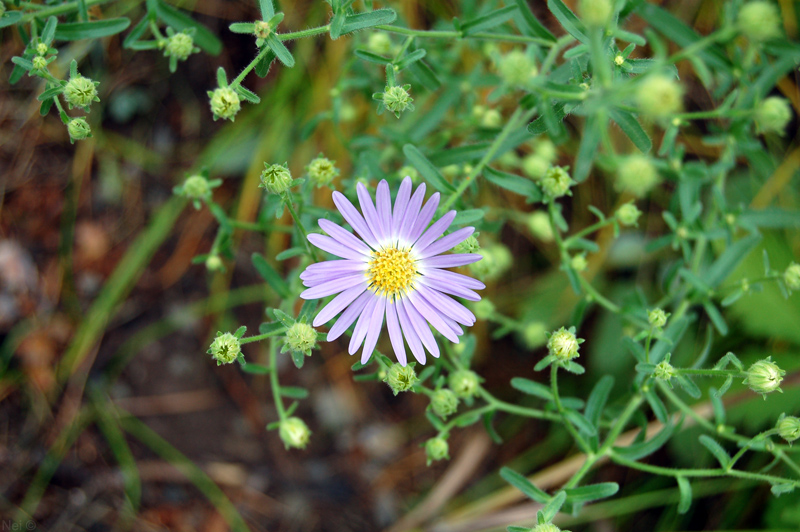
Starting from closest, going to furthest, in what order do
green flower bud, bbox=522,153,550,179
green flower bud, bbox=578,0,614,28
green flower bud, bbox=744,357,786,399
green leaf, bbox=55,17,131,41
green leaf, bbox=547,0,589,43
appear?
green flower bud, bbox=578,0,614,28, green flower bud, bbox=744,357,786,399, green leaf, bbox=547,0,589,43, green leaf, bbox=55,17,131,41, green flower bud, bbox=522,153,550,179

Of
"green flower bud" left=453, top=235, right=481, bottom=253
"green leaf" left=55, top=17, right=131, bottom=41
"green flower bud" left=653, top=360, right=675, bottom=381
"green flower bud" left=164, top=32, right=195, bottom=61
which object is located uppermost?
"green leaf" left=55, top=17, right=131, bottom=41

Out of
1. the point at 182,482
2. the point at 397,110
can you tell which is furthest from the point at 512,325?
the point at 182,482

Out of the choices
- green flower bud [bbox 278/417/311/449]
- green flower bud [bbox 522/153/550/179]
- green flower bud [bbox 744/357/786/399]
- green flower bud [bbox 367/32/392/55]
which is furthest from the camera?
green flower bud [bbox 522/153/550/179]

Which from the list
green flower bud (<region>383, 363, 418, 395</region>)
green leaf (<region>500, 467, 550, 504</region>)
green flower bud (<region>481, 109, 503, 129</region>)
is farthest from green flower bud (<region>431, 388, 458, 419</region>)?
green flower bud (<region>481, 109, 503, 129</region>)

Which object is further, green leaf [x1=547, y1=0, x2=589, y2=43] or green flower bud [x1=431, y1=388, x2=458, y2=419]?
green flower bud [x1=431, y1=388, x2=458, y2=419]

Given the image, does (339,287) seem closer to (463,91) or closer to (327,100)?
(463,91)

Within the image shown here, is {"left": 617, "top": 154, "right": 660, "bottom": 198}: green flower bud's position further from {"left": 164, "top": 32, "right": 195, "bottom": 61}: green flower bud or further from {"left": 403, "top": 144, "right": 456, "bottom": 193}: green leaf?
{"left": 164, "top": 32, "right": 195, "bottom": 61}: green flower bud
